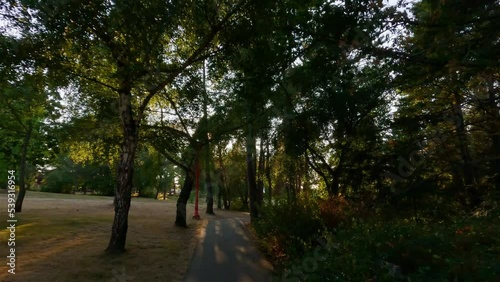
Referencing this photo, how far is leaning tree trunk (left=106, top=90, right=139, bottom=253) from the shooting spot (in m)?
11.4

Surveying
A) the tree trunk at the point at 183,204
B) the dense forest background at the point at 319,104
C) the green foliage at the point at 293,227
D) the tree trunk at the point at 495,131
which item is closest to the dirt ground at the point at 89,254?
the dense forest background at the point at 319,104

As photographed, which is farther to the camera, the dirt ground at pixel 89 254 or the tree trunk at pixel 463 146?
the tree trunk at pixel 463 146

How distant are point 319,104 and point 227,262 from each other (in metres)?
8.37

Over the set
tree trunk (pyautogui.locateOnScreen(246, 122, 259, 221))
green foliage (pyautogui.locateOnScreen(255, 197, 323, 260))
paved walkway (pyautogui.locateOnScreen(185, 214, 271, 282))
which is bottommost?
paved walkway (pyautogui.locateOnScreen(185, 214, 271, 282))

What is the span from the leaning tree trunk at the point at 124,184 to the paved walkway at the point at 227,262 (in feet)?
8.47

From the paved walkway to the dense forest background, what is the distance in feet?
2.91

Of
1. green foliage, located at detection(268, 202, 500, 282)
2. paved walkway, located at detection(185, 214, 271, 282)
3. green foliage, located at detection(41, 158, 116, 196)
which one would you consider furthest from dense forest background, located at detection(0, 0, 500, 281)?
green foliage, located at detection(41, 158, 116, 196)

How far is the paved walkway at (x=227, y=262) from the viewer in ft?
28.6

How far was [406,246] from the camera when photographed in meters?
5.15

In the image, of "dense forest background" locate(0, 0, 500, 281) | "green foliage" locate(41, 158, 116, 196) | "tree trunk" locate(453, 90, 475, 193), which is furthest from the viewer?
"green foliage" locate(41, 158, 116, 196)

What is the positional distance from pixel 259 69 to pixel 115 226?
7.29 m

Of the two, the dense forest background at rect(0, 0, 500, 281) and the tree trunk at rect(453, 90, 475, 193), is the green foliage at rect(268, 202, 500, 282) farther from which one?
the tree trunk at rect(453, 90, 475, 193)

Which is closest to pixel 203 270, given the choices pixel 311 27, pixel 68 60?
pixel 311 27

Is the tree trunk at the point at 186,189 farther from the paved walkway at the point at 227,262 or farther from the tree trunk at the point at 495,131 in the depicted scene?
the tree trunk at the point at 495,131
